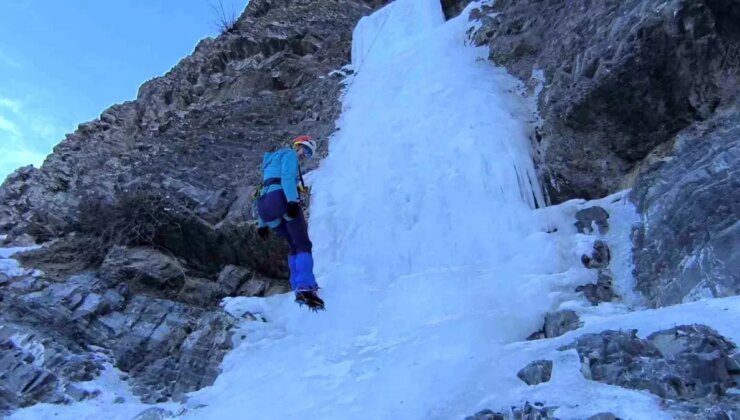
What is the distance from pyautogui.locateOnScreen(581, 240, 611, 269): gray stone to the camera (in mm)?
5984

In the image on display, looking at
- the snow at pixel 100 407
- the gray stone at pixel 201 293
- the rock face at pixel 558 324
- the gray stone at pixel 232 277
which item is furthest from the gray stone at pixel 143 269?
the rock face at pixel 558 324

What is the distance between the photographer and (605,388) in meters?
3.71

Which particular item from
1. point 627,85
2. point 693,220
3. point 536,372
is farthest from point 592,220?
point 536,372

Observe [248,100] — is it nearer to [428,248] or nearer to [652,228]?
[428,248]

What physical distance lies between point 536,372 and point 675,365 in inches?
33.4

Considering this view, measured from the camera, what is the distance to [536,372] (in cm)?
415

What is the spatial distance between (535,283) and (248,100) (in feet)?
26.7

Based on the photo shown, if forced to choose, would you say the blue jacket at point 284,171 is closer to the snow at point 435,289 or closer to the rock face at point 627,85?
the snow at point 435,289

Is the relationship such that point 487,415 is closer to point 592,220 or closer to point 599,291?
point 599,291

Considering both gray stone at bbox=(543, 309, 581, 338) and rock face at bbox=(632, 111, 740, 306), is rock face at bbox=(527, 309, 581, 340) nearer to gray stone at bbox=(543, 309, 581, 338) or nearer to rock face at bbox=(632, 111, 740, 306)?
gray stone at bbox=(543, 309, 581, 338)

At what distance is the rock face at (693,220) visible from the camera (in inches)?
186

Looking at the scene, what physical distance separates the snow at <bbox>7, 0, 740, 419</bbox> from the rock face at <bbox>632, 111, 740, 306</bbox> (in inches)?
10.3

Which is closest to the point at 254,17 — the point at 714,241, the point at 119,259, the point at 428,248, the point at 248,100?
the point at 248,100

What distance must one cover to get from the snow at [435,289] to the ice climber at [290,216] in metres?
0.65
